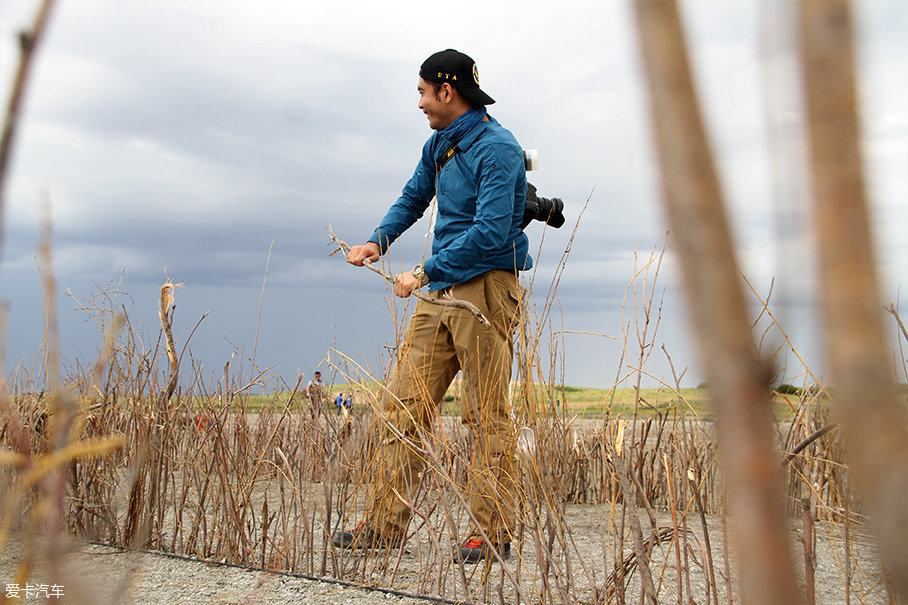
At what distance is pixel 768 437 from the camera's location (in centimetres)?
18

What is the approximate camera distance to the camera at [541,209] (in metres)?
2.63

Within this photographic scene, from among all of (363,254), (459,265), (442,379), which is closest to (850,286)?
(459,265)

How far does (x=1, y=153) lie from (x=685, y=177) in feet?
0.73

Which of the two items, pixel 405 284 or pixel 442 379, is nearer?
pixel 405 284

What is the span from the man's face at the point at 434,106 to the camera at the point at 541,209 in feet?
1.41

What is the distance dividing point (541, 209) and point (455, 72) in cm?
62

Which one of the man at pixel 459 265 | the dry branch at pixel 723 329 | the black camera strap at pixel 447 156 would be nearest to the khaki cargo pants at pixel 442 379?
the man at pixel 459 265

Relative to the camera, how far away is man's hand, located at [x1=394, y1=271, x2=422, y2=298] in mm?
2000

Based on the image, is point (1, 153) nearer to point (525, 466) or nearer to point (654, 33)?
point (654, 33)

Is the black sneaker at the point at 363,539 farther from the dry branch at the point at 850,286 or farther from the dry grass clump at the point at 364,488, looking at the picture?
the dry branch at the point at 850,286

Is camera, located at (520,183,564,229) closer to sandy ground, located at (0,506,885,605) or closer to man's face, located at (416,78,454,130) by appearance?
man's face, located at (416,78,454,130)

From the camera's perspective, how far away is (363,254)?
2348 millimetres

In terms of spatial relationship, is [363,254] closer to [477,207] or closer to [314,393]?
[477,207]

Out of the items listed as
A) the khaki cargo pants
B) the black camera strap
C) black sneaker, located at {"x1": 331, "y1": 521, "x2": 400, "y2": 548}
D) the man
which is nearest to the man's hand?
the man
